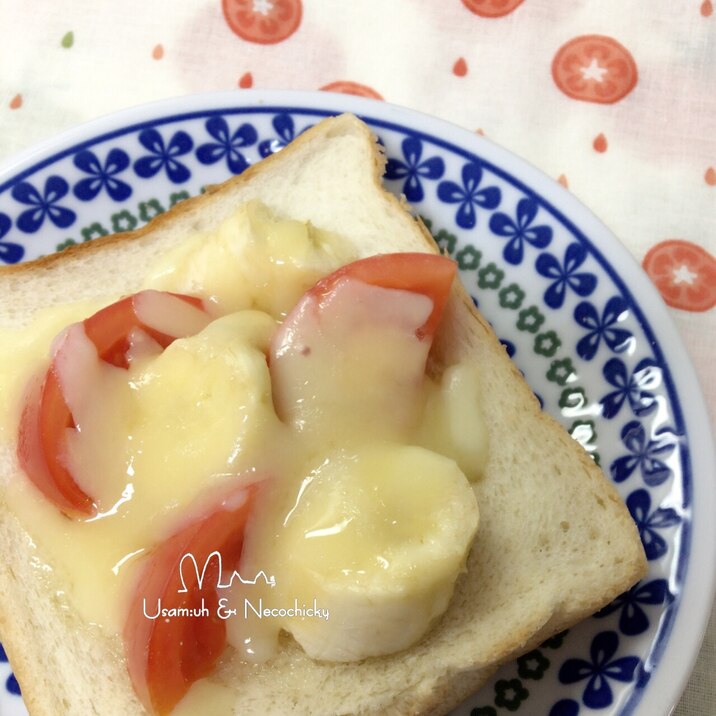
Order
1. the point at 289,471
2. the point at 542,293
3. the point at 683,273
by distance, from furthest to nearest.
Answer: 1. the point at 683,273
2. the point at 542,293
3. the point at 289,471

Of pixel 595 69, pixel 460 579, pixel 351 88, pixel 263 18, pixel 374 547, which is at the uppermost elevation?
pixel 595 69

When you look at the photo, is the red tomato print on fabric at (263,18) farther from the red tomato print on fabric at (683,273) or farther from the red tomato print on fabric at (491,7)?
the red tomato print on fabric at (683,273)

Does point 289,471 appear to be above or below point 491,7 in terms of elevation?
below

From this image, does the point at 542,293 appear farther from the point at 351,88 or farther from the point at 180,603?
the point at 180,603

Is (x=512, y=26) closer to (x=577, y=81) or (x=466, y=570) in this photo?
(x=577, y=81)

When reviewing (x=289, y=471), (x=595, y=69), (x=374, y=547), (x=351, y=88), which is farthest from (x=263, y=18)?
(x=374, y=547)

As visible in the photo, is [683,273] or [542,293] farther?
[683,273]

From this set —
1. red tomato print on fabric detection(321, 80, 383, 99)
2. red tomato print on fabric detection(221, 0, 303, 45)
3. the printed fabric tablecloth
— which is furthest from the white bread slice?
red tomato print on fabric detection(221, 0, 303, 45)
